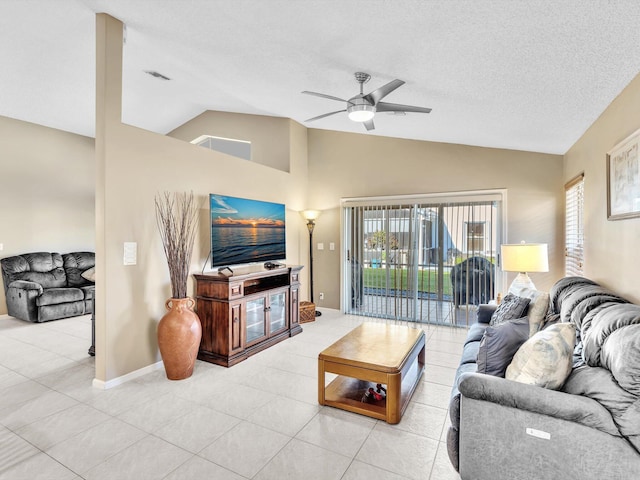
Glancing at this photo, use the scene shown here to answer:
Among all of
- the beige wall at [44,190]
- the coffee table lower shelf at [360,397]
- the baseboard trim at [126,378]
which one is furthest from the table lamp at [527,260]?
the beige wall at [44,190]

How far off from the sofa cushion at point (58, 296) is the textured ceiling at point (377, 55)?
2.79 metres

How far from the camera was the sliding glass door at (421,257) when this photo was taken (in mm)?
4797

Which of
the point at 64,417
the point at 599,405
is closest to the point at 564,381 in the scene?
the point at 599,405

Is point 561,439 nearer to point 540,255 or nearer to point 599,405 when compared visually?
point 599,405

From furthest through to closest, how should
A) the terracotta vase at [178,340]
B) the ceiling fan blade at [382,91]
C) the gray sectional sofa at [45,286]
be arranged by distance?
the gray sectional sofa at [45,286] → the terracotta vase at [178,340] → the ceiling fan blade at [382,91]

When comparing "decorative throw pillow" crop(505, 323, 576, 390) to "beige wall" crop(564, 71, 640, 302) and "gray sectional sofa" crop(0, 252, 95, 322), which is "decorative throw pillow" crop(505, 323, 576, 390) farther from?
"gray sectional sofa" crop(0, 252, 95, 322)

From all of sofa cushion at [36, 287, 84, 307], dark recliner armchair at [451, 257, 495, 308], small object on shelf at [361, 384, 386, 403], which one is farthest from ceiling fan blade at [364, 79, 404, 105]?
sofa cushion at [36, 287, 84, 307]

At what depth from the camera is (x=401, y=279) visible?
5.32 meters

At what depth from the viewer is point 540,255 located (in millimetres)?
3635

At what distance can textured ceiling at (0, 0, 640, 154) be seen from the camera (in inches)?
71.1

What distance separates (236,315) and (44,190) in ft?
15.3

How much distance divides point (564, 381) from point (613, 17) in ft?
5.78

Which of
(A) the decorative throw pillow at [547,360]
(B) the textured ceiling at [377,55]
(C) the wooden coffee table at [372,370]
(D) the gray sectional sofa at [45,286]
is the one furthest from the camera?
(D) the gray sectional sofa at [45,286]

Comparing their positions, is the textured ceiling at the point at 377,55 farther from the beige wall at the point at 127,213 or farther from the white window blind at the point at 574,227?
the beige wall at the point at 127,213
